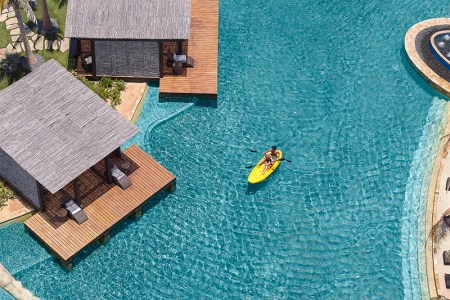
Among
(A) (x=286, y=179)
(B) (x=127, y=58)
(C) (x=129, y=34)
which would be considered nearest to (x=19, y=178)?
(B) (x=127, y=58)

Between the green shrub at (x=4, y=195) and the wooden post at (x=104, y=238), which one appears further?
the green shrub at (x=4, y=195)

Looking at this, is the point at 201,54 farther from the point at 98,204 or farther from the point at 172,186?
the point at 98,204

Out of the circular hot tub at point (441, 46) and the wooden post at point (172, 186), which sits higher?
the circular hot tub at point (441, 46)

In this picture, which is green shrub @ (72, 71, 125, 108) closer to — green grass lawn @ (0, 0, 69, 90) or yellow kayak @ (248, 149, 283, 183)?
green grass lawn @ (0, 0, 69, 90)

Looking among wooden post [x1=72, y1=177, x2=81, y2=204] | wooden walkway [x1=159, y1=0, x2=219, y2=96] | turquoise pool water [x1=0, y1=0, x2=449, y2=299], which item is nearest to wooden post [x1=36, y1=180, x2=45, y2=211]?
wooden post [x1=72, y1=177, x2=81, y2=204]

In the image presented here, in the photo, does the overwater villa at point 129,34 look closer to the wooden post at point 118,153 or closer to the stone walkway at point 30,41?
A: the stone walkway at point 30,41

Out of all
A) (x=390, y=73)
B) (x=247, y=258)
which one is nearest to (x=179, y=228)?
(x=247, y=258)

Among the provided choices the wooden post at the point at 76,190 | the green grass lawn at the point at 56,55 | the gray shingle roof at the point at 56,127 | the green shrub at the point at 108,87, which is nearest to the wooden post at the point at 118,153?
the gray shingle roof at the point at 56,127

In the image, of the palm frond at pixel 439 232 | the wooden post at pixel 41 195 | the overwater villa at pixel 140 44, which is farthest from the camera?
the overwater villa at pixel 140 44
